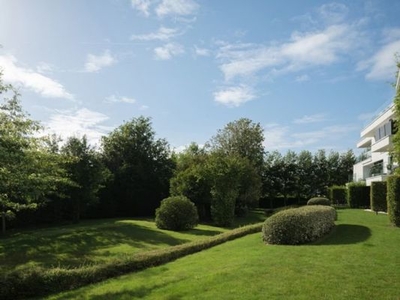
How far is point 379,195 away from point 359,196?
14729 mm

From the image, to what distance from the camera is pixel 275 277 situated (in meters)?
8.34

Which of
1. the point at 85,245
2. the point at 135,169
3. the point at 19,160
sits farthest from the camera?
the point at 135,169

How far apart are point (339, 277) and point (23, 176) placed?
1096 cm

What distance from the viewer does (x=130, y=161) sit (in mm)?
43688

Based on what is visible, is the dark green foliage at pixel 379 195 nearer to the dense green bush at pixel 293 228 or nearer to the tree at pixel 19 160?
the dense green bush at pixel 293 228

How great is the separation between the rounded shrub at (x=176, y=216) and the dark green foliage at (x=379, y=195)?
449 inches

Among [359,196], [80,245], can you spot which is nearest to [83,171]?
[80,245]

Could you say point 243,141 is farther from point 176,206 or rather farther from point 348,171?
point 176,206

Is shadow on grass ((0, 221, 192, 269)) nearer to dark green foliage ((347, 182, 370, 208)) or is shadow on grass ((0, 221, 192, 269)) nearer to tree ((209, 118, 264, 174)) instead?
dark green foliage ((347, 182, 370, 208))

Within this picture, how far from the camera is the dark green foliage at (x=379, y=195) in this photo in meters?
23.3

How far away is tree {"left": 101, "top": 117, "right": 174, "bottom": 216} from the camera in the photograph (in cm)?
4141

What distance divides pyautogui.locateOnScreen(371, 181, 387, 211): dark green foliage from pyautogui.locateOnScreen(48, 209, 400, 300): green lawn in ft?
38.9

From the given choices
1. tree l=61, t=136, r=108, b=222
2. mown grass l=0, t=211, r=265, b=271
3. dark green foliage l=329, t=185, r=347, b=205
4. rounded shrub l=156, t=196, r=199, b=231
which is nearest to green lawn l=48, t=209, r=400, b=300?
mown grass l=0, t=211, r=265, b=271

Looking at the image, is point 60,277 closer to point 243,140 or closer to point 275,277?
point 275,277
